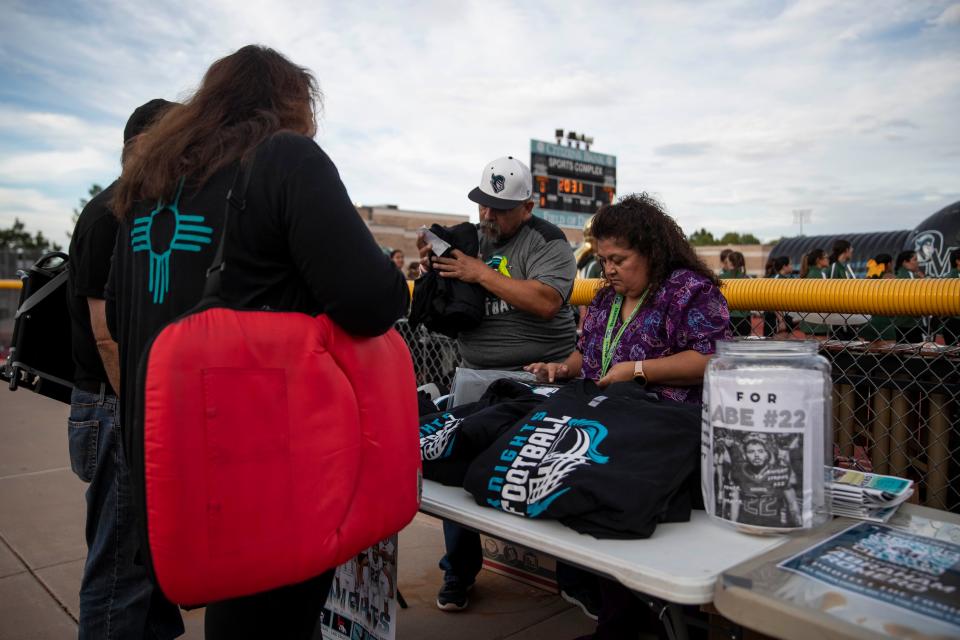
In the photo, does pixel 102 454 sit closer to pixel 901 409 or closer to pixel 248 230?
pixel 248 230

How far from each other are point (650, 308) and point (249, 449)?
4.61 feet

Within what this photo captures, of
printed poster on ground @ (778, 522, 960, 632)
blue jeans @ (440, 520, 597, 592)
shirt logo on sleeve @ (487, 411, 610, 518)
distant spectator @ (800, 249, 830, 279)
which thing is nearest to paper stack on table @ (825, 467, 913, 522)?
printed poster on ground @ (778, 522, 960, 632)

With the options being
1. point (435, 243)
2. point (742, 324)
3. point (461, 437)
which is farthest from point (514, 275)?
point (742, 324)

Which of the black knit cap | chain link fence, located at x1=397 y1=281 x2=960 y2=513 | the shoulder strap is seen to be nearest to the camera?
the black knit cap

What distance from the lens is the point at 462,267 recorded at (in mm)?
2781

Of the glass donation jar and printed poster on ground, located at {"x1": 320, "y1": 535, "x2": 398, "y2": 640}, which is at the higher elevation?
the glass donation jar

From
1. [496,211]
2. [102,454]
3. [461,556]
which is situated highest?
[496,211]

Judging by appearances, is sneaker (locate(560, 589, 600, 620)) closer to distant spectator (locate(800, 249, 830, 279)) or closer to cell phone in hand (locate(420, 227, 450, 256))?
cell phone in hand (locate(420, 227, 450, 256))

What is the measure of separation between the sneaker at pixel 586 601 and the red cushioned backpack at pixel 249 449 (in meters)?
1.67

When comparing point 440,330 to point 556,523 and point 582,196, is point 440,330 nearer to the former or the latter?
point 556,523

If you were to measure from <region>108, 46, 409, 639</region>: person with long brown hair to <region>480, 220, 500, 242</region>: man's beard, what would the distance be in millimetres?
1395

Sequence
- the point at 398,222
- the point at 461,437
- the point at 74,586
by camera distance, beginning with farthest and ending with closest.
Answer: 1. the point at 398,222
2. the point at 74,586
3. the point at 461,437

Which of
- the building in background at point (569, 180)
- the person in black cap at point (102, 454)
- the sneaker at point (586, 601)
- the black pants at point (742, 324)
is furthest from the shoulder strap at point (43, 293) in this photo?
the building in background at point (569, 180)

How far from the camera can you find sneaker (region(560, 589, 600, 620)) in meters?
2.83
